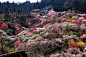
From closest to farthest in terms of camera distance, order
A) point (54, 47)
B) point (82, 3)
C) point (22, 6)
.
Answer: point (54, 47) → point (82, 3) → point (22, 6)

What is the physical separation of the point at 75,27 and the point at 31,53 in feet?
34.7

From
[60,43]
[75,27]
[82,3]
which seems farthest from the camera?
[82,3]

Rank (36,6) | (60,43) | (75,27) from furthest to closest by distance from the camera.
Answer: (36,6)
(75,27)
(60,43)

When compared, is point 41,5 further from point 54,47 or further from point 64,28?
point 54,47

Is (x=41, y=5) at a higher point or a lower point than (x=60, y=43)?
higher

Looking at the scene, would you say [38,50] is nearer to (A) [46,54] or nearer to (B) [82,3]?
(A) [46,54]

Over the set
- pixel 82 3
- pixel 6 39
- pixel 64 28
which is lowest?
pixel 6 39

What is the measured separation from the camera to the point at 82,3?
115 feet

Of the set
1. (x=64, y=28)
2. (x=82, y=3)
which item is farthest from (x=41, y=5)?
(x=64, y=28)

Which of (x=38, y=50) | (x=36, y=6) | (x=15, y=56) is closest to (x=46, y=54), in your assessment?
(x=38, y=50)

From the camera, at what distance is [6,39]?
1675 cm

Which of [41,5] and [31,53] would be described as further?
[41,5]

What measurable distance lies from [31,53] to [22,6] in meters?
69.4

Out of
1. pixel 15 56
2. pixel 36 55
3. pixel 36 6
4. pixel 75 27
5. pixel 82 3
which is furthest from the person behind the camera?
pixel 36 6
